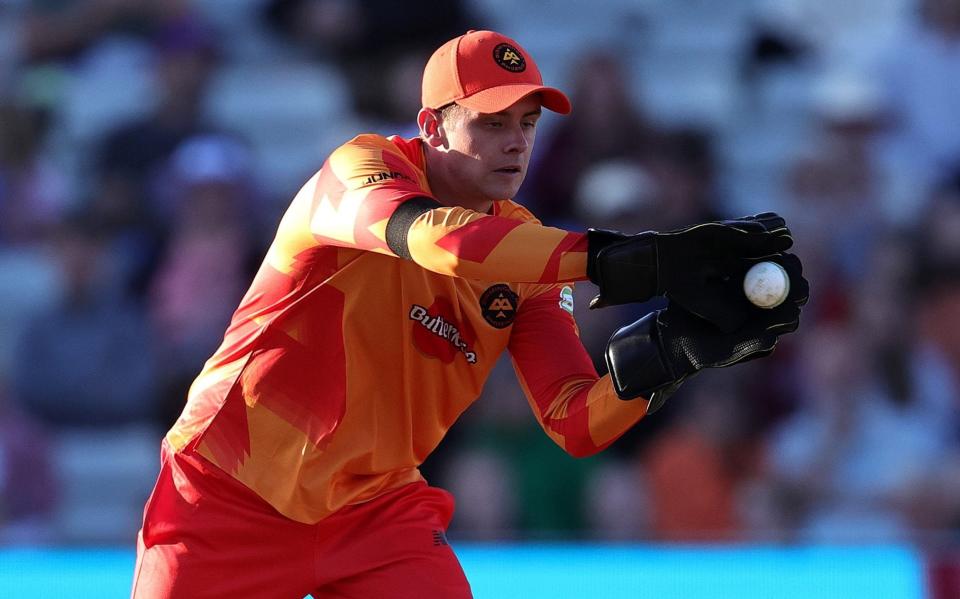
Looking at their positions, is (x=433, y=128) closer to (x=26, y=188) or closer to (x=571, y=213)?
(x=571, y=213)

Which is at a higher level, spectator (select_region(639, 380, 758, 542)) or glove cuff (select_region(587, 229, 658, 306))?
glove cuff (select_region(587, 229, 658, 306))

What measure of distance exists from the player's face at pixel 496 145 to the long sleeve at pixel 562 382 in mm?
354

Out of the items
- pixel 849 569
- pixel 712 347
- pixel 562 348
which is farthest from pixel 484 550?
pixel 712 347

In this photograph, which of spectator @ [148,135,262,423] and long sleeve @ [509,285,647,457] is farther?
spectator @ [148,135,262,423]

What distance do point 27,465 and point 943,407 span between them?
14.6ft

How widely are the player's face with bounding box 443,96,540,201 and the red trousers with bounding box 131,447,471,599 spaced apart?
827 mm

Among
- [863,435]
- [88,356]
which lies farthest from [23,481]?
[863,435]

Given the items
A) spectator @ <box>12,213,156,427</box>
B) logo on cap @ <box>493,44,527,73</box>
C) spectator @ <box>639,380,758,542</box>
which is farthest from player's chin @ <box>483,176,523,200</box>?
spectator @ <box>12,213,156,427</box>

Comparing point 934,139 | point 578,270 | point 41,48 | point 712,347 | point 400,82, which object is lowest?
point 712,347

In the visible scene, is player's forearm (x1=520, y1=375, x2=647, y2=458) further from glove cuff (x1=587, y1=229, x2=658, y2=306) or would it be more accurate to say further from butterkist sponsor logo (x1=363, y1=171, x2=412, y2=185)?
butterkist sponsor logo (x1=363, y1=171, x2=412, y2=185)

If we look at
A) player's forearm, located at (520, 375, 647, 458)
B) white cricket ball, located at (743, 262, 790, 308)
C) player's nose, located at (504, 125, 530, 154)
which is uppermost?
player's nose, located at (504, 125, 530, 154)

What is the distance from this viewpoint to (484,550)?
5605mm

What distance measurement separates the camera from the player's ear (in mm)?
→ 3512

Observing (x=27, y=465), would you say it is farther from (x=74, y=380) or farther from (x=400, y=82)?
(x=400, y=82)
